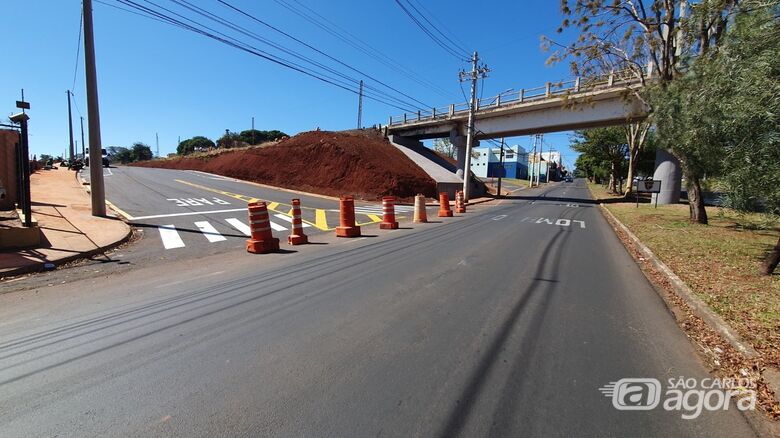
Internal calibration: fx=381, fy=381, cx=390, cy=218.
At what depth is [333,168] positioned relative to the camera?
107 feet

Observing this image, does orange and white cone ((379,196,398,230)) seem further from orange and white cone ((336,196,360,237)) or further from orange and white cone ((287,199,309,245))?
orange and white cone ((287,199,309,245))

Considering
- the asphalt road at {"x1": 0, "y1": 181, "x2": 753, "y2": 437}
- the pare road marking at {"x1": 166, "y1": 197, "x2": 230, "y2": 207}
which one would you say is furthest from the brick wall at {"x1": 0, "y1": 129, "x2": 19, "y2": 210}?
the asphalt road at {"x1": 0, "y1": 181, "x2": 753, "y2": 437}

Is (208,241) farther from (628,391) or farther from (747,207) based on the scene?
(747,207)

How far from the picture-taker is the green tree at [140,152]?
119 m

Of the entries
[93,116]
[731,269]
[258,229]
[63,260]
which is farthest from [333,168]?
[731,269]

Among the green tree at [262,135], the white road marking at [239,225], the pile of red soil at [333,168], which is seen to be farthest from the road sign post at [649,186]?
the green tree at [262,135]

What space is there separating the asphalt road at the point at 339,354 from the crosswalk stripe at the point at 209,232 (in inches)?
142

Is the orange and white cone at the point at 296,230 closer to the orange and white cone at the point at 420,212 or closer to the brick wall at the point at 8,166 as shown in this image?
the orange and white cone at the point at 420,212

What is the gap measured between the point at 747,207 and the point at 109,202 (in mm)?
21002

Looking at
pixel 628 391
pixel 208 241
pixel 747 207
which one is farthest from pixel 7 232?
pixel 747 207

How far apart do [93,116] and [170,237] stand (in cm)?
539

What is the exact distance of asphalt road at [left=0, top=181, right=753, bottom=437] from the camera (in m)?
2.82

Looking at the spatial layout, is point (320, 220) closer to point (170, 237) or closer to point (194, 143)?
point (170, 237)

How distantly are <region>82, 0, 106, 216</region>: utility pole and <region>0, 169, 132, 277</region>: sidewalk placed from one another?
673 millimetres
